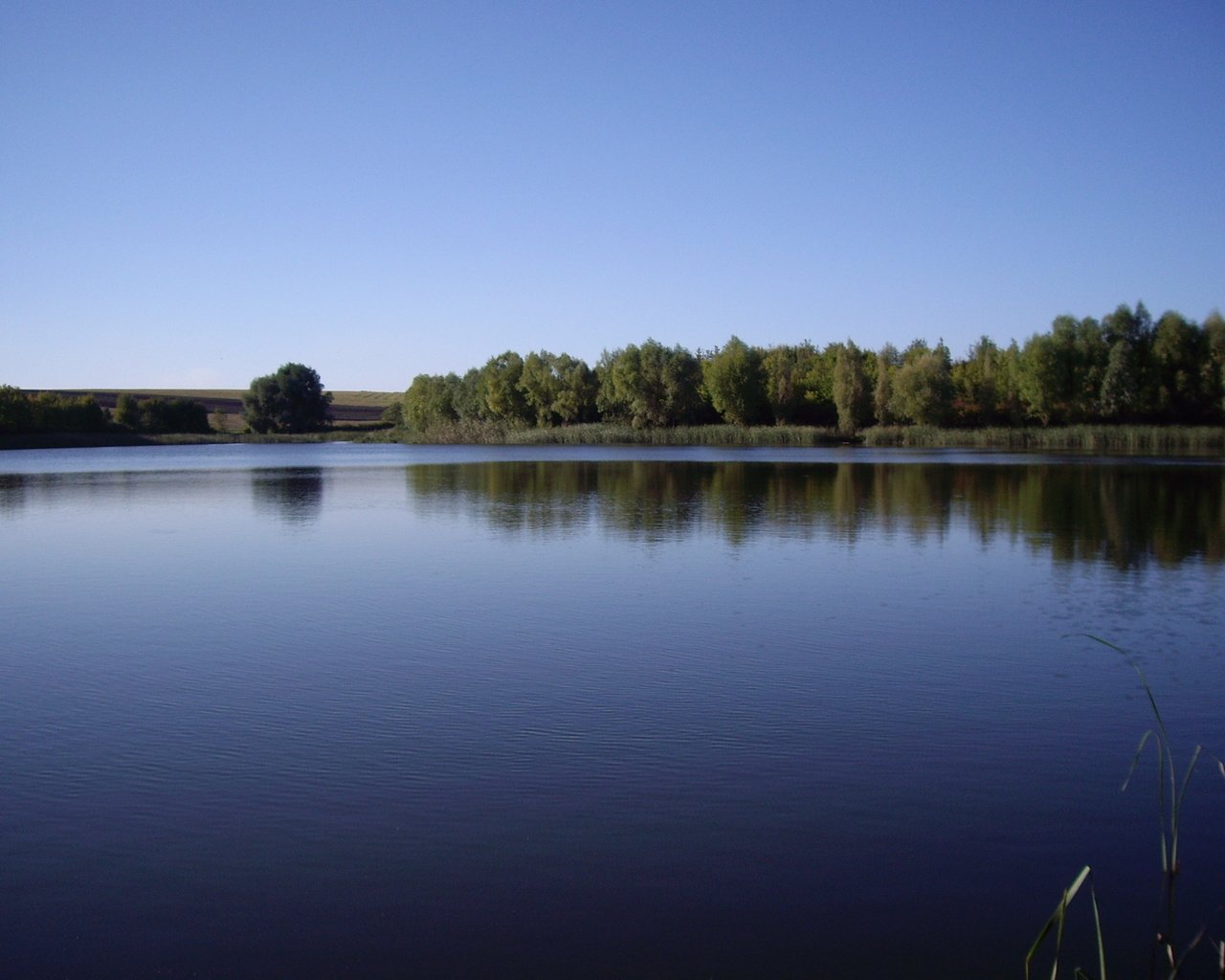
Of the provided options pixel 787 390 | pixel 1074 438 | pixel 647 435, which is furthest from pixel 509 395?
pixel 1074 438

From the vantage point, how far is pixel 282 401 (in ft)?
343

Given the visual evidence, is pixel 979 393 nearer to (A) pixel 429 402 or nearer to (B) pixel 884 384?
(B) pixel 884 384

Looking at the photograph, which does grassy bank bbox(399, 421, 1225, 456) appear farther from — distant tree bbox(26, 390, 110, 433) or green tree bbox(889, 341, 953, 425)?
distant tree bbox(26, 390, 110, 433)

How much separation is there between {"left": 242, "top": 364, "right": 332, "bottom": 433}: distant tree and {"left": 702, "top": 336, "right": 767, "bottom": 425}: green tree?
50.2 meters

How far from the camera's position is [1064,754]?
6156mm

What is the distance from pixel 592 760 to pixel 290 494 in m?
23.2

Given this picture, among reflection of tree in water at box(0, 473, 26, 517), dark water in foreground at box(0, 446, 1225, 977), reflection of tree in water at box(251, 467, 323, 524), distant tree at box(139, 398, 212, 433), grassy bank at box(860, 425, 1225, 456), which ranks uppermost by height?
distant tree at box(139, 398, 212, 433)

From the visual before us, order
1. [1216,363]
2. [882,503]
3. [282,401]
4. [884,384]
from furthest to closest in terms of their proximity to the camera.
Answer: [282,401] < [884,384] < [1216,363] < [882,503]

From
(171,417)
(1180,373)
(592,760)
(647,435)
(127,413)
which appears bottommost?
(592,760)

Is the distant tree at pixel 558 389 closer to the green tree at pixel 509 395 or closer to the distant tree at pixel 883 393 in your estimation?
the green tree at pixel 509 395

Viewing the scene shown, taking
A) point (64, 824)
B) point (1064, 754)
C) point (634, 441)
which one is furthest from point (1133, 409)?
point (64, 824)

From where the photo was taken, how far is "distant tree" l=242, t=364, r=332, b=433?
10400 centimetres

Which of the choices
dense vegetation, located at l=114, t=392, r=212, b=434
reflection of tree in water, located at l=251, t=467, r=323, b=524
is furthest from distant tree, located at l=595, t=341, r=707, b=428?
dense vegetation, located at l=114, t=392, r=212, b=434

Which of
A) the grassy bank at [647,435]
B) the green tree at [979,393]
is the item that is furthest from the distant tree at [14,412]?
the green tree at [979,393]
